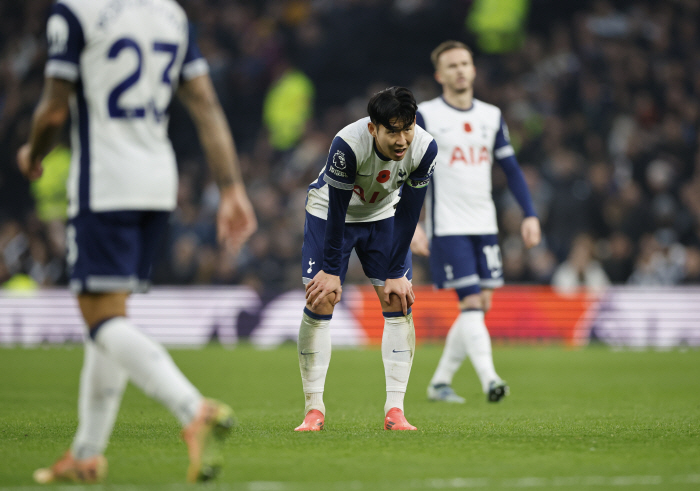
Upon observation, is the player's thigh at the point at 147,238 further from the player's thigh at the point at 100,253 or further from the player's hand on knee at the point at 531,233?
the player's hand on knee at the point at 531,233

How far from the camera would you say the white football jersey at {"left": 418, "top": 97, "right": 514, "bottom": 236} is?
7.74 meters

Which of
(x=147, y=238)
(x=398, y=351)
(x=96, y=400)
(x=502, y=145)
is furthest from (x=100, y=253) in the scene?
(x=502, y=145)

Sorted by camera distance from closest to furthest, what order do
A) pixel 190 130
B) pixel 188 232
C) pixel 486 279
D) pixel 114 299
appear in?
pixel 114 299, pixel 486 279, pixel 188 232, pixel 190 130

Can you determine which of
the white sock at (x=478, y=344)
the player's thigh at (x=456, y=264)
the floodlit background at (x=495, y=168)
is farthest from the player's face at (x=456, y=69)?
the floodlit background at (x=495, y=168)

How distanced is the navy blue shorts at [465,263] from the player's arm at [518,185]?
34cm

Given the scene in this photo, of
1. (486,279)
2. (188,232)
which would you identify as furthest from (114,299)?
(188,232)

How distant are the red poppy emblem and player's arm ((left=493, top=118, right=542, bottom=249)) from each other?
229 centimetres

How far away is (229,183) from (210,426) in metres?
1.02

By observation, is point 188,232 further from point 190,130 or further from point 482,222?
point 482,222

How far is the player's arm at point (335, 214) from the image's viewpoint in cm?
512

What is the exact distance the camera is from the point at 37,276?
1672 cm

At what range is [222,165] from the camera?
12.7 feet

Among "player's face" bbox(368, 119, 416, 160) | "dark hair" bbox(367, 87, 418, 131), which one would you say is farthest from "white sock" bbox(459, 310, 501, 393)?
"dark hair" bbox(367, 87, 418, 131)

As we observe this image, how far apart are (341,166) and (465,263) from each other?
9.01ft
